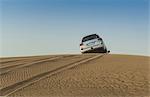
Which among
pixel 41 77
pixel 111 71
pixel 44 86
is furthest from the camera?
pixel 111 71

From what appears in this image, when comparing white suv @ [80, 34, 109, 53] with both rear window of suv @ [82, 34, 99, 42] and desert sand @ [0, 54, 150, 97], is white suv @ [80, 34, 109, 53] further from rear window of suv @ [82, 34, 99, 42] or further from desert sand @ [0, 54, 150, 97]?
desert sand @ [0, 54, 150, 97]

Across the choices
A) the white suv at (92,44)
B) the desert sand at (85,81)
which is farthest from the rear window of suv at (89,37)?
the desert sand at (85,81)

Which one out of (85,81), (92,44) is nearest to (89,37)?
(92,44)

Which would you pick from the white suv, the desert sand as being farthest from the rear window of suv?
the desert sand

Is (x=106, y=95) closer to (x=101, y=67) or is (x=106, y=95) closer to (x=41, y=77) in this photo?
(x=41, y=77)

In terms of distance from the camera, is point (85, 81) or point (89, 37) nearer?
point (85, 81)

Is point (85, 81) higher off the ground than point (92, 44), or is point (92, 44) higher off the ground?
point (92, 44)

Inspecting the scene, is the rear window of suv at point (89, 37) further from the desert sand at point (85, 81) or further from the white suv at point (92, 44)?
the desert sand at point (85, 81)

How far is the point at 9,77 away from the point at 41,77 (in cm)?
141

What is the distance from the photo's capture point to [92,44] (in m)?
27.0

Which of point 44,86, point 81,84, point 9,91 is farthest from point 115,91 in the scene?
point 9,91

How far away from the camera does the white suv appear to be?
2684 centimetres

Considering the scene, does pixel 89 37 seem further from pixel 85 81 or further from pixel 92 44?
pixel 85 81

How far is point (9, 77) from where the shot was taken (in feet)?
49.5
